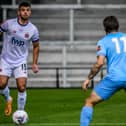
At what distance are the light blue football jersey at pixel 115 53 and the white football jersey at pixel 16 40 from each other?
10.1 ft

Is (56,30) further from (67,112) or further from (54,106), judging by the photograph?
(67,112)

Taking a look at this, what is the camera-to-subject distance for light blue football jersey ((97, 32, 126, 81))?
11727mm

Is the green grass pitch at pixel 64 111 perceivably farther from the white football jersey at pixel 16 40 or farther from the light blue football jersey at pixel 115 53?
the light blue football jersey at pixel 115 53

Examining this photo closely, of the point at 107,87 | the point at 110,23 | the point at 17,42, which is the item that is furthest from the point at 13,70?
the point at 110,23

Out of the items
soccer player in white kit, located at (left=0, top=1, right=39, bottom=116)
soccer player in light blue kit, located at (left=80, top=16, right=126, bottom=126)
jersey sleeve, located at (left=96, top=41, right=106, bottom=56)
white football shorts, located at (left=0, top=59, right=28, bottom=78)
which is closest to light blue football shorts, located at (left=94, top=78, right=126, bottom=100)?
soccer player in light blue kit, located at (left=80, top=16, right=126, bottom=126)

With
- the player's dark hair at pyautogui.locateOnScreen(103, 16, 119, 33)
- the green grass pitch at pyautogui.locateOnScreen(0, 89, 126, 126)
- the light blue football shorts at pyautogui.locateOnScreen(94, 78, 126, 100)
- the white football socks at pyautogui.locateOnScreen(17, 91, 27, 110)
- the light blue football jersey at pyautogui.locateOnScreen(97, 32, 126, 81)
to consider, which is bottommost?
the green grass pitch at pyautogui.locateOnScreen(0, 89, 126, 126)

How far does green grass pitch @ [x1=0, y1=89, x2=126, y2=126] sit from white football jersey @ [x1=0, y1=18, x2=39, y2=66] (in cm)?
128

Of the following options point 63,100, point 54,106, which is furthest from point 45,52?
point 54,106

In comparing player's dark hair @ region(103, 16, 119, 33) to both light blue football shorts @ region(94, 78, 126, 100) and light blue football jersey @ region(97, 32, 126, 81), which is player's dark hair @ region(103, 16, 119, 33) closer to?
light blue football jersey @ region(97, 32, 126, 81)

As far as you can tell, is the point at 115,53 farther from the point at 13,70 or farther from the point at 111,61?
the point at 13,70

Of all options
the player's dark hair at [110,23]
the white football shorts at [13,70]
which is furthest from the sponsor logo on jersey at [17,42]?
the player's dark hair at [110,23]

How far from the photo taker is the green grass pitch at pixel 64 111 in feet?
48.2

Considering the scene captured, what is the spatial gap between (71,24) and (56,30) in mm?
736

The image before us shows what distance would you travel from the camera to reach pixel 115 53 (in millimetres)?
11719
